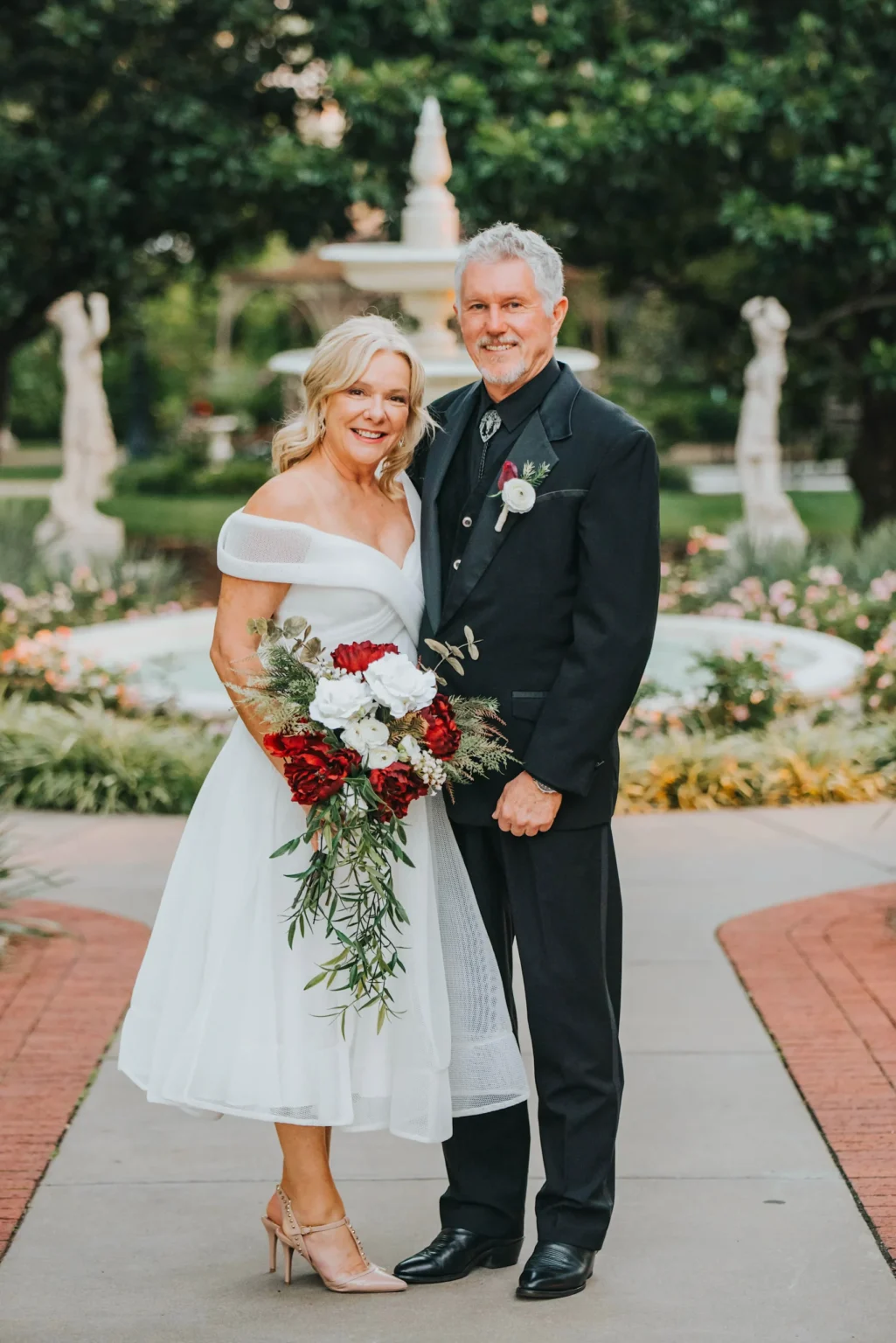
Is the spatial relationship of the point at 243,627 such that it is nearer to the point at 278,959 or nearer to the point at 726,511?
the point at 278,959

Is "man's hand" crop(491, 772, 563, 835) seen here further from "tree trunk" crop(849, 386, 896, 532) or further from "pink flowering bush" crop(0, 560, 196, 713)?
"tree trunk" crop(849, 386, 896, 532)

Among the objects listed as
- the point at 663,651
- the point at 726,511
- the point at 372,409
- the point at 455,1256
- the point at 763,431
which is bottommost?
the point at 726,511

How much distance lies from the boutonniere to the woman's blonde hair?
0.77ft

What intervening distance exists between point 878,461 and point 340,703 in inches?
539

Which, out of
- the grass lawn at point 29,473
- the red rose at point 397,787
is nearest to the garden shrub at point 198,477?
the grass lawn at point 29,473

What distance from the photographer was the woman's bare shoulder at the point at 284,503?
345cm

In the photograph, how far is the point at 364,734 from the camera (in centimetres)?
317

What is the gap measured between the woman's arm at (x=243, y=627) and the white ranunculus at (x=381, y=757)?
0.29m

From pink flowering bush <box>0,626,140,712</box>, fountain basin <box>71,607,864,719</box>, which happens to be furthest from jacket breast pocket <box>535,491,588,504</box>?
pink flowering bush <box>0,626,140,712</box>

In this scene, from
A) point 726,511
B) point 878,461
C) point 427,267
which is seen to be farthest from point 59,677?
point 726,511

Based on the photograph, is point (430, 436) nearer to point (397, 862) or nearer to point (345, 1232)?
point (397, 862)

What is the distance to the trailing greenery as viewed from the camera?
26.9 feet

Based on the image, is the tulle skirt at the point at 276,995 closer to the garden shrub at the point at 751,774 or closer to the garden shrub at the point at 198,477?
the garden shrub at the point at 751,774

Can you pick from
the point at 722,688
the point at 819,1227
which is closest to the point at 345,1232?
the point at 819,1227
